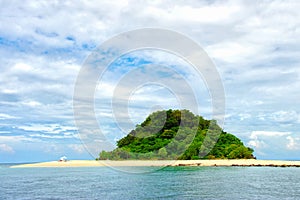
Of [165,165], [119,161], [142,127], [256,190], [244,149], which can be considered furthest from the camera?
[142,127]

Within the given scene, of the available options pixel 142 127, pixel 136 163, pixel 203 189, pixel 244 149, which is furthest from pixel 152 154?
pixel 203 189

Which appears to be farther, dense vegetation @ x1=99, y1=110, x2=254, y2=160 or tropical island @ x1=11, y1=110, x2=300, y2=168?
dense vegetation @ x1=99, y1=110, x2=254, y2=160

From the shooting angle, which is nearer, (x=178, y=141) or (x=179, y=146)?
(x=179, y=146)

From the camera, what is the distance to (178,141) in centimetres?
11519

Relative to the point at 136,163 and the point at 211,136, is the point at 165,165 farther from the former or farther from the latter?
the point at 211,136

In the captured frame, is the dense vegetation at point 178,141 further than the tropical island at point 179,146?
Yes

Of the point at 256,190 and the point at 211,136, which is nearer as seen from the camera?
the point at 256,190

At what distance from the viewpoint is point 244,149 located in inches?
4136

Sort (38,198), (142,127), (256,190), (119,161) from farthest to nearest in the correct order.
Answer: (142,127) < (119,161) < (256,190) < (38,198)

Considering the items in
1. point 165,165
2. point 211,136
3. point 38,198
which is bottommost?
point 38,198

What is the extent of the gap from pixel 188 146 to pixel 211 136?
415 inches

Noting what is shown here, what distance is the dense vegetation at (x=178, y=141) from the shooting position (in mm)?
108588

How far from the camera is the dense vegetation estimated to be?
356ft

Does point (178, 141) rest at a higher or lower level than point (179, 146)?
higher
